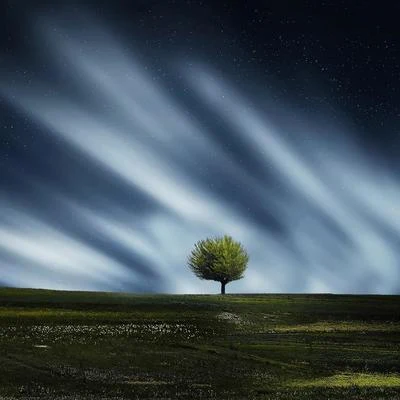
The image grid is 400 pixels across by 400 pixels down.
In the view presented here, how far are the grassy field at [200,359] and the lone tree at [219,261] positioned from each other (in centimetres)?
6704

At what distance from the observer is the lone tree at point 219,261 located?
5615 inches

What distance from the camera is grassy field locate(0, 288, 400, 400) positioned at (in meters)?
25.8

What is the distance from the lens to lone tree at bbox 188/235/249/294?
468 feet

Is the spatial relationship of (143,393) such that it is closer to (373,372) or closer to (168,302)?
(373,372)

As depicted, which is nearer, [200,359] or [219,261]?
[200,359]

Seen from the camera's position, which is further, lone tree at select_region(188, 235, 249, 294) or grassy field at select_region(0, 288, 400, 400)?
lone tree at select_region(188, 235, 249, 294)

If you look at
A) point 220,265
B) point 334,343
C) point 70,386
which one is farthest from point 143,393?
point 220,265

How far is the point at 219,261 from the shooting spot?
468 ft

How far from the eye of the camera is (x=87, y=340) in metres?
44.9

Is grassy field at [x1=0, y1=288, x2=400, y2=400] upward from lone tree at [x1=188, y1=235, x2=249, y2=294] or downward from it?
downward

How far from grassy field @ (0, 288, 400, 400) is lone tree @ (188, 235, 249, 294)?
67.0 metres

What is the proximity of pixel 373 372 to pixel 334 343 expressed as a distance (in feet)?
54.8

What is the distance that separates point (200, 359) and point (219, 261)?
106989 millimetres

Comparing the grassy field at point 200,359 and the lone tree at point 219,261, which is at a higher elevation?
the lone tree at point 219,261
